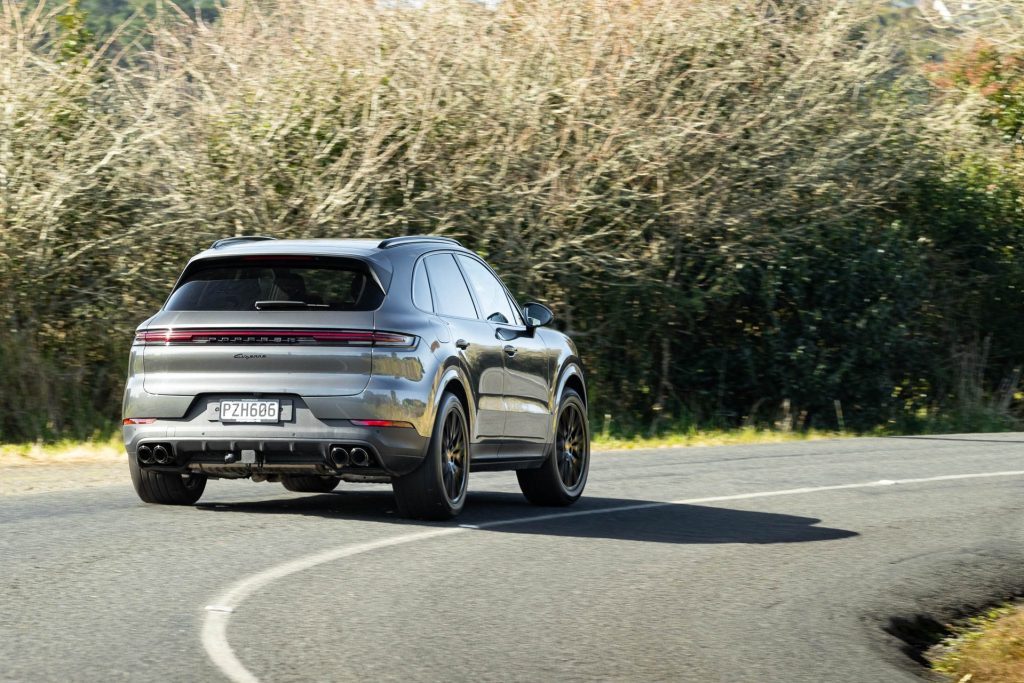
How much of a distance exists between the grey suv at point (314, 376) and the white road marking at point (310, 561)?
0.43 m

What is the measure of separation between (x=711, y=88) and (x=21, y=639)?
15.0m

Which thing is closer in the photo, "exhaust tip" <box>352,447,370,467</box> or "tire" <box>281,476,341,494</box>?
"exhaust tip" <box>352,447,370,467</box>

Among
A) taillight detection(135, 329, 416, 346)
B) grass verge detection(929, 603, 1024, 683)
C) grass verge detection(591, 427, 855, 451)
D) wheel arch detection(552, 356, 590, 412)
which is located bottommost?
grass verge detection(929, 603, 1024, 683)

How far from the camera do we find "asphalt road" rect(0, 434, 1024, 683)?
20.4 ft

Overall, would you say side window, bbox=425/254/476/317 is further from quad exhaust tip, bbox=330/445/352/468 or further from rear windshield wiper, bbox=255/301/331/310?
quad exhaust tip, bbox=330/445/352/468

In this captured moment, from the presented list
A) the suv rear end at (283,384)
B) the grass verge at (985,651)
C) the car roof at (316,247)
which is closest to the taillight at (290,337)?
the suv rear end at (283,384)

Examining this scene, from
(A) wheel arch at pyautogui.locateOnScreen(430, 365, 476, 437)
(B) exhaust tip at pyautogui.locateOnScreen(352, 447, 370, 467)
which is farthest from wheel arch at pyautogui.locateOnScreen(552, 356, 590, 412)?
(B) exhaust tip at pyautogui.locateOnScreen(352, 447, 370, 467)

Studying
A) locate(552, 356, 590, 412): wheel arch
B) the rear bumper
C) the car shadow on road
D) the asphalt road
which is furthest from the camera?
locate(552, 356, 590, 412): wheel arch

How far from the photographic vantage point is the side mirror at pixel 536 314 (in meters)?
11.0

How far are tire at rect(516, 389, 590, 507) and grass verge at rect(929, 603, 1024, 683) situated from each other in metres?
4.08

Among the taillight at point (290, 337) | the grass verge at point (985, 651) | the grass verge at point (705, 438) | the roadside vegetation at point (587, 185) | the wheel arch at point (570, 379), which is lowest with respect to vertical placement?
the grass verge at point (985, 651)

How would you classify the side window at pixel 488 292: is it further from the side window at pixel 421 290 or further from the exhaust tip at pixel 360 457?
the exhaust tip at pixel 360 457

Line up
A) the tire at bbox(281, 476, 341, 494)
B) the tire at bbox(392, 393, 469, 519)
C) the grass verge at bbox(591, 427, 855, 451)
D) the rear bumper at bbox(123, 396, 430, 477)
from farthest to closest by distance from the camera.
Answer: the grass verge at bbox(591, 427, 855, 451)
the tire at bbox(281, 476, 341, 494)
the tire at bbox(392, 393, 469, 519)
the rear bumper at bbox(123, 396, 430, 477)

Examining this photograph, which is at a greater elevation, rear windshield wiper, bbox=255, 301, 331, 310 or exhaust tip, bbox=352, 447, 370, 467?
rear windshield wiper, bbox=255, 301, 331, 310
